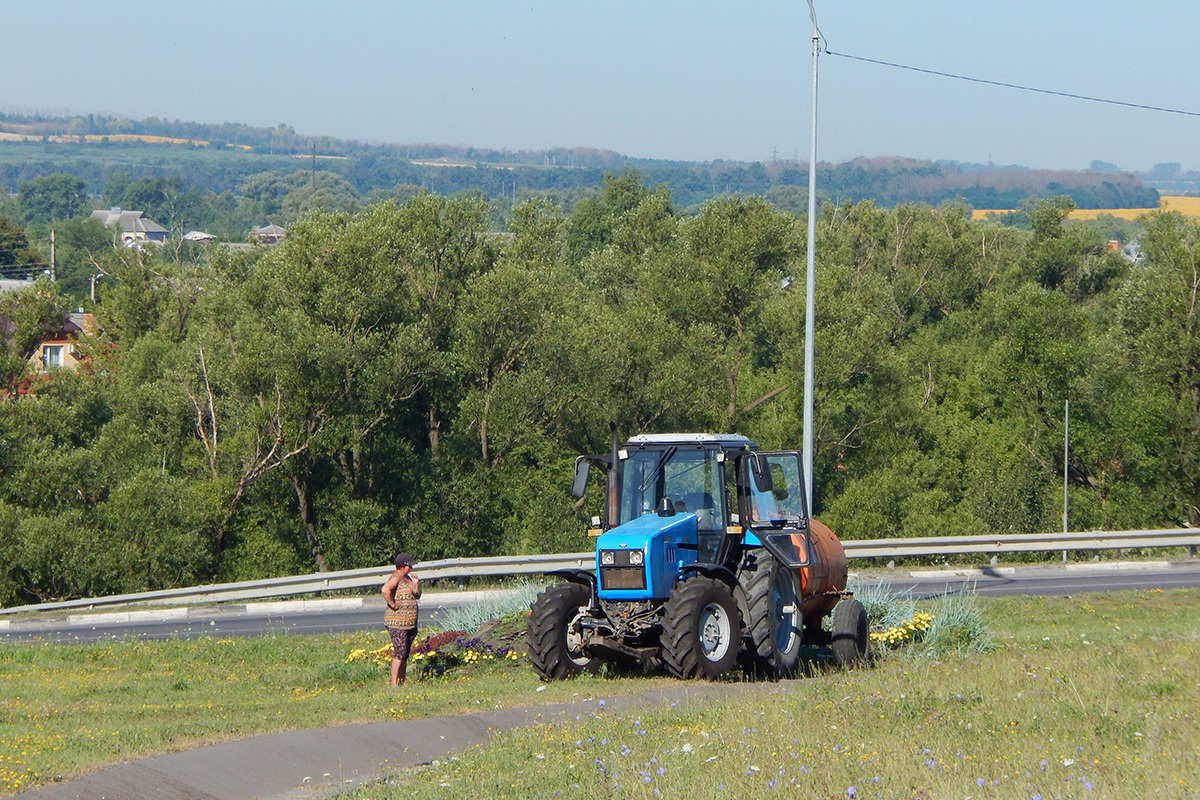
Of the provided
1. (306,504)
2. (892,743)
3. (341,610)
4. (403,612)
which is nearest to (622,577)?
(403,612)

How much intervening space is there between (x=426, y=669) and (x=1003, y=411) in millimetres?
38416

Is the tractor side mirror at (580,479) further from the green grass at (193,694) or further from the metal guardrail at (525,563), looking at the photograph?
the metal guardrail at (525,563)

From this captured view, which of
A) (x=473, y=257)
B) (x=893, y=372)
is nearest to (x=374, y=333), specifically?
(x=473, y=257)

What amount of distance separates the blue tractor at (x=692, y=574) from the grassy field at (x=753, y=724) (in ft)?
1.59

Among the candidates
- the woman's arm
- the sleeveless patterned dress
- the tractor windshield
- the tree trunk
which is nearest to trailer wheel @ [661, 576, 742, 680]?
the tractor windshield

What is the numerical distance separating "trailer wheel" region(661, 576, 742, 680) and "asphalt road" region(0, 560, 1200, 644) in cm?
782

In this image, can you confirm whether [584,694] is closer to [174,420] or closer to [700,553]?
[700,553]

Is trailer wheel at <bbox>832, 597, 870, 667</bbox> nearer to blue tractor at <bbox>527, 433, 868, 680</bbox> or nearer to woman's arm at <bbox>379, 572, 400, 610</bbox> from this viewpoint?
blue tractor at <bbox>527, 433, 868, 680</bbox>

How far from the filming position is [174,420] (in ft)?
136

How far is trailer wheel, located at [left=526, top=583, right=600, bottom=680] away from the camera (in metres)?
12.8

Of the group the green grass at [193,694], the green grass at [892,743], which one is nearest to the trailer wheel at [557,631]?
the green grass at [193,694]

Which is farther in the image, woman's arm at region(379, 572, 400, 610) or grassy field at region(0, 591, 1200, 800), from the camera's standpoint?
woman's arm at region(379, 572, 400, 610)

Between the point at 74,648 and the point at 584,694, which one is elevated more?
the point at 584,694

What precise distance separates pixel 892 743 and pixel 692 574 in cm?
466
